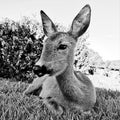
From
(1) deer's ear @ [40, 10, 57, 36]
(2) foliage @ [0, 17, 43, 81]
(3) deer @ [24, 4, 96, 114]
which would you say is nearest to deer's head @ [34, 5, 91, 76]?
(3) deer @ [24, 4, 96, 114]

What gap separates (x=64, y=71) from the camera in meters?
2.83

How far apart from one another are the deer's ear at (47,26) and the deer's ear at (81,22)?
37 cm

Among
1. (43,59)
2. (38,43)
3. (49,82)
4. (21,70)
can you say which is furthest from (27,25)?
(43,59)

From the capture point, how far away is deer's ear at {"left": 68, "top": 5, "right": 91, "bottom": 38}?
3.06 m

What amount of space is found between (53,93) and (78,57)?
7.52 m

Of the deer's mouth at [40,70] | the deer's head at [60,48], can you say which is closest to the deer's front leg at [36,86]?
the deer's head at [60,48]

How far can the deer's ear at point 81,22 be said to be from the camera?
3057 mm

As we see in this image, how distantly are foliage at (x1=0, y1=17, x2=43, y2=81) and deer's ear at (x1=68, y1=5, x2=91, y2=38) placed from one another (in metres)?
4.81

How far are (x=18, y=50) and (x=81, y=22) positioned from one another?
16.7ft

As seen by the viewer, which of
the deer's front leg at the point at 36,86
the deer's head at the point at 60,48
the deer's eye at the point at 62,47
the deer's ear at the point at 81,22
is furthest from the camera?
the deer's front leg at the point at 36,86

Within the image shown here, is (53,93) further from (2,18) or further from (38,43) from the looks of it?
(2,18)

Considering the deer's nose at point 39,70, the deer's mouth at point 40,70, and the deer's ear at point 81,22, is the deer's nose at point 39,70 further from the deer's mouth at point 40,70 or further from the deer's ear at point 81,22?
the deer's ear at point 81,22

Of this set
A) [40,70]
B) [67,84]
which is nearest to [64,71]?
[67,84]

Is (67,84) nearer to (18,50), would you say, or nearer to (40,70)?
(40,70)
